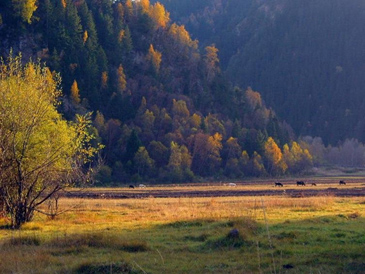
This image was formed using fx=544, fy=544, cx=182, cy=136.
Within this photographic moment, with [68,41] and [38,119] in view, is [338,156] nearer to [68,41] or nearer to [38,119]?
[68,41]

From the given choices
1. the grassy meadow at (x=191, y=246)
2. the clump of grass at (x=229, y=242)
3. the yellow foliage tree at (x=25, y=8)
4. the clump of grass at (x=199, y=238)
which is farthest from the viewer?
the yellow foliage tree at (x=25, y=8)

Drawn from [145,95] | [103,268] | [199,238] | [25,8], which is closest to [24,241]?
[103,268]

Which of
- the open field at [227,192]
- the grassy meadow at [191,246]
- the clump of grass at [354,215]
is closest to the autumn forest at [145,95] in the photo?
the open field at [227,192]

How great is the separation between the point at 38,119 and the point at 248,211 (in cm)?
1516

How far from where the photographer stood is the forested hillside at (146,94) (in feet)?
387

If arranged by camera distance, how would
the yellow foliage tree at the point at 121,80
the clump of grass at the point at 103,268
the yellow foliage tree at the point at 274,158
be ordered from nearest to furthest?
the clump of grass at the point at 103,268
the yellow foliage tree at the point at 274,158
the yellow foliage tree at the point at 121,80

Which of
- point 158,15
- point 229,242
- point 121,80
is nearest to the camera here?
point 229,242

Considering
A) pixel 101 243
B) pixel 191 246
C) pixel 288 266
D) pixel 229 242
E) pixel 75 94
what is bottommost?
pixel 288 266

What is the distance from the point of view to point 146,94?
13825 centimetres

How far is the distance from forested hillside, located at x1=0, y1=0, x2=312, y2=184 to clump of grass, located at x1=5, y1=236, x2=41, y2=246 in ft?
271

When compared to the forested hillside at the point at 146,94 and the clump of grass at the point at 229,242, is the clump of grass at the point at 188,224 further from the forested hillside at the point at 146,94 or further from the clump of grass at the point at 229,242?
the forested hillside at the point at 146,94

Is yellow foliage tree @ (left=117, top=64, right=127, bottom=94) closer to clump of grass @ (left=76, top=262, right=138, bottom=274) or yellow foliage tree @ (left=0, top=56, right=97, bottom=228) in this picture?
yellow foliage tree @ (left=0, top=56, right=97, bottom=228)

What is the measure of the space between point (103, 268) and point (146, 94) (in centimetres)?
12132

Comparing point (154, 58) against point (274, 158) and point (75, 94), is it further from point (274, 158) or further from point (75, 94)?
point (274, 158)
